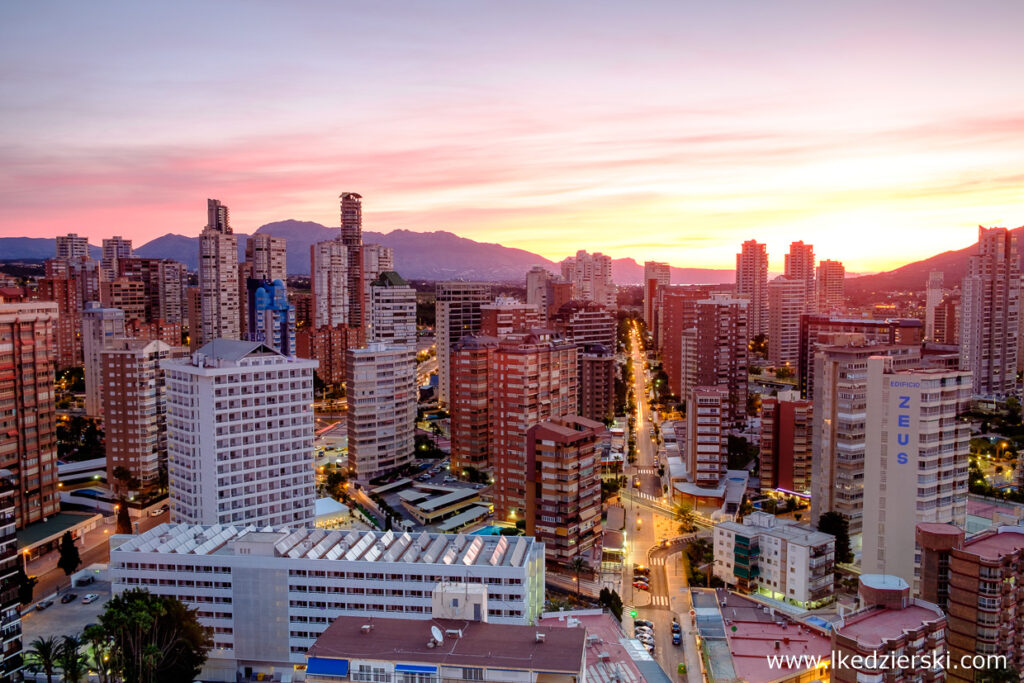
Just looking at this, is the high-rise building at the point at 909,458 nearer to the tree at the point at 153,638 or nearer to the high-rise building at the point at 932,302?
the tree at the point at 153,638

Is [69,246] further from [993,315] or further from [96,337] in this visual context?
[993,315]

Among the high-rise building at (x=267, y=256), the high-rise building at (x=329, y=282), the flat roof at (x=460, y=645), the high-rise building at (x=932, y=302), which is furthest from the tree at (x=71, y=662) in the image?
the high-rise building at (x=932, y=302)

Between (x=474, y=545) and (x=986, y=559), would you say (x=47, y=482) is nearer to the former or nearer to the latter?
(x=474, y=545)

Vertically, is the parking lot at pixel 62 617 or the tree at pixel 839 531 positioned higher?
the tree at pixel 839 531

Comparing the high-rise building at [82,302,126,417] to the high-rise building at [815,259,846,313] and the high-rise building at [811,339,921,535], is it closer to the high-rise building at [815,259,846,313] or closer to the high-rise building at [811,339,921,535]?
the high-rise building at [811,339,921,535]

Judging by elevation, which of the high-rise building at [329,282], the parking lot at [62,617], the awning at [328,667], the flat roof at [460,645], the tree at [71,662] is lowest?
the parking lot at [62,617]

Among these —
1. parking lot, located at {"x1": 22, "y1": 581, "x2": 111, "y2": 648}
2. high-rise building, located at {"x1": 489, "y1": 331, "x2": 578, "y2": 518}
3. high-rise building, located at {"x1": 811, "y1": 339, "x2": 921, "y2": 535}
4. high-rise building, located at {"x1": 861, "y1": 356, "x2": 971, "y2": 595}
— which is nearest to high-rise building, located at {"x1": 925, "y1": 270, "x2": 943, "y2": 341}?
high-rise building, located at {"x1": 489, "y1": 331, "x2": 578, "y2": 518}
